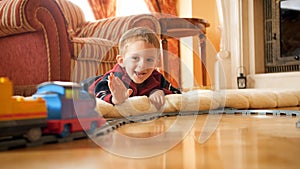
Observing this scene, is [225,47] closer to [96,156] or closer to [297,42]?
[297,42]

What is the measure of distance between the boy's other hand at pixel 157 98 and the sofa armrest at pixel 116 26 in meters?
0.66

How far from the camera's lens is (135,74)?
1060mm

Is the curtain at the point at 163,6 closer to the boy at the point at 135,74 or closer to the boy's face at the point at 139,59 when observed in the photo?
the boy at the point at 135,74

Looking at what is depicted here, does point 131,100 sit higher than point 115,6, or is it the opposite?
point 115,6

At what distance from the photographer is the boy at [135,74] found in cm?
96

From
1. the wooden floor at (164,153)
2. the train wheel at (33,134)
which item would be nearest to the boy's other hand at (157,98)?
the wooden floor at (164,153)

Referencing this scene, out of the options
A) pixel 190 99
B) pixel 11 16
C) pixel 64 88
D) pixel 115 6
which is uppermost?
pixel 115 6

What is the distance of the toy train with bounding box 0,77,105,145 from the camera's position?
50cm

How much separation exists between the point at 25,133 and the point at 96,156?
0.13 metres

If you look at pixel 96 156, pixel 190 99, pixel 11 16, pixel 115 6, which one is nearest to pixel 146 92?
pixel 190 99

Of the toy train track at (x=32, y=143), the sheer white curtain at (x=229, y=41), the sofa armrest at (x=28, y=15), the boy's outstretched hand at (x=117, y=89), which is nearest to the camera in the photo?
the toy train track at (x=32, y=143)

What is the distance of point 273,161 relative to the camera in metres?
0.41

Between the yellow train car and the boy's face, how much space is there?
1.50ft

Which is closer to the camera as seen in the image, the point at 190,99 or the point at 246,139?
the point at 246,139
